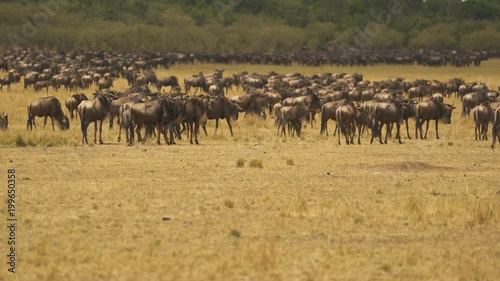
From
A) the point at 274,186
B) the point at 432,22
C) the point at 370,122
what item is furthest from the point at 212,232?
the point at 432,22

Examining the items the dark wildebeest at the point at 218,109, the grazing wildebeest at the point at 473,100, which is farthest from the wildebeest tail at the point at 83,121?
the grazing wildebeest at the point at 473,100

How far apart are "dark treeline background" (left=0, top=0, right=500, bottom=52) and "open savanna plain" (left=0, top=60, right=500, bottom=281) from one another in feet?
273

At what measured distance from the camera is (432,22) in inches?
5684

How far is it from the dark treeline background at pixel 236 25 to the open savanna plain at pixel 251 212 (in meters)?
83.3

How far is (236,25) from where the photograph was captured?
12938 centimetres

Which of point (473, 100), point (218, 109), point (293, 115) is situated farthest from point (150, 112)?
point (473, 100)

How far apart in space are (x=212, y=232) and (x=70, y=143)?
13208 mm

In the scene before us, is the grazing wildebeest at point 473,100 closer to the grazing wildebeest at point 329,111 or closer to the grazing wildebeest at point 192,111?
the grazing wildebeest at point 329,111

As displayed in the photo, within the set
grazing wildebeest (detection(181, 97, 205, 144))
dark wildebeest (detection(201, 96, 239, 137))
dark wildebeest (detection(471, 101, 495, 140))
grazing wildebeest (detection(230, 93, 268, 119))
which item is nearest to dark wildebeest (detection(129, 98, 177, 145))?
grazing wildebeest (detection(181, 97, 205, 144))

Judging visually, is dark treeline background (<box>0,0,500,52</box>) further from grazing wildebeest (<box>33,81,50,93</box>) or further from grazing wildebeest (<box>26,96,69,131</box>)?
grazing wildebeest (<box>26,96,69,131</box>)

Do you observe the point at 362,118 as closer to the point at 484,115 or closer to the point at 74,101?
the point at 484,115

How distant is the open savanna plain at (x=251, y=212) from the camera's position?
10.6 m

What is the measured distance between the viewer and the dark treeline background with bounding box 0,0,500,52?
11025 centimetres

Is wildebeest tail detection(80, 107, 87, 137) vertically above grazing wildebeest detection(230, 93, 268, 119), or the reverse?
grazing wildebeest detection(230, 93, 268, 119)
